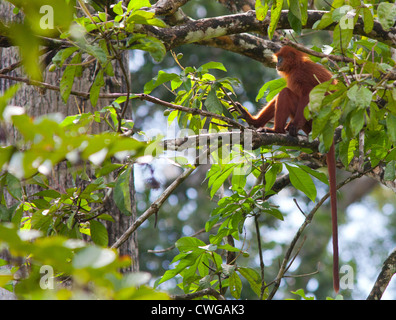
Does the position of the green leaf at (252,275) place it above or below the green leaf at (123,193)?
below

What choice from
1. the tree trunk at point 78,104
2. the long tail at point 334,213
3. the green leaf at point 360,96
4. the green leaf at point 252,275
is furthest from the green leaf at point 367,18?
the tree trunk at point 78,104

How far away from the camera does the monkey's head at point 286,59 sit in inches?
159

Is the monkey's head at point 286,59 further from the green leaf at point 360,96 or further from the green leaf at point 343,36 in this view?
the green leaf at point 360,96

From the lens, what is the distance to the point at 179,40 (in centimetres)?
290

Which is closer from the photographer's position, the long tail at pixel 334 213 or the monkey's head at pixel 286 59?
the long tail at pixel 334 213

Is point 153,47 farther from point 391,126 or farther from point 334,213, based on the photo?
point 334,213

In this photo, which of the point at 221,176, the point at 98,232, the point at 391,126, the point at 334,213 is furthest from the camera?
the point at 334,213

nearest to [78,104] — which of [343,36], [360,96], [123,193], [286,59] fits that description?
[286,59]

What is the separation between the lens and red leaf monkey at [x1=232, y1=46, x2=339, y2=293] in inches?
141

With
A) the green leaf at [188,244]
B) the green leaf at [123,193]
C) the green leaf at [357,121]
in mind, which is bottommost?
the green leaf at [188,244]

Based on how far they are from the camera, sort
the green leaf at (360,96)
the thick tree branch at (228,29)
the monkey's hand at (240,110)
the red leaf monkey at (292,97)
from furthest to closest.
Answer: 1. the red leaf monkey at (292,97)
2. the monkey's hand at (240,110)
3. the thick tree branch at (228,29)
4. the green leaf at (360,96)

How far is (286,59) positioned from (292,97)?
1.88ft

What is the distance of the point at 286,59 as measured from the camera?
160 inches
